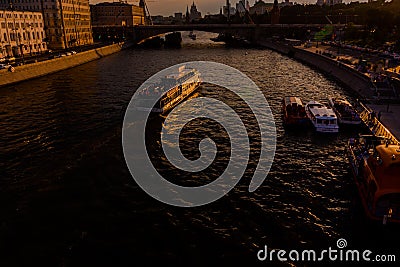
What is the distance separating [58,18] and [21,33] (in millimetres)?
32395

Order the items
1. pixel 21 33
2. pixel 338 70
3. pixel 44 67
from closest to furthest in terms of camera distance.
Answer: pixel 338 70 < pixel 44 67 < pixel 21 33

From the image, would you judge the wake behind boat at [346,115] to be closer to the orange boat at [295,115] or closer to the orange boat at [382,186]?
the orange boat at [295,115]

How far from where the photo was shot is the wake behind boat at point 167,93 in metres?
52.1

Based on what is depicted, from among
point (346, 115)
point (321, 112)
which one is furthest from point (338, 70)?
point (321, 112)

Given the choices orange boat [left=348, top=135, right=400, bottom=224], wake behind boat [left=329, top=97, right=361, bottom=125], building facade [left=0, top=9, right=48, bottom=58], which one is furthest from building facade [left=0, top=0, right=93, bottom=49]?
orange boat [left=348, top=135, right=400, bottom=224]

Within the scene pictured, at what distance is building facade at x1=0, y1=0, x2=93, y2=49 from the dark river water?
352ft

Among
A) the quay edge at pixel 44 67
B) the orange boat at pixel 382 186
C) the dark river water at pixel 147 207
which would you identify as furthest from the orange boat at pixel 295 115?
the quay edge at pixel 44 67

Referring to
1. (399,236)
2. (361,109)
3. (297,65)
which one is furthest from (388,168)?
(297,65)

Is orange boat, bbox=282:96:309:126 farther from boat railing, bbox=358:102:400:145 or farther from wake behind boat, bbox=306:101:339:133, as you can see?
boat railing, bbox=358:102:400:145

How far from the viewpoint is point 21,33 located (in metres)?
113

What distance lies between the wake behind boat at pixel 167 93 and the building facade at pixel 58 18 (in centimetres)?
9318

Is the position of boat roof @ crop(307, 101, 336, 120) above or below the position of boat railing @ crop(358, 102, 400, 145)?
above

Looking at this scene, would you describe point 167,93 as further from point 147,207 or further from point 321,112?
point 147,207

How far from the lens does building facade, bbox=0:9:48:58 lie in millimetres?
103875
